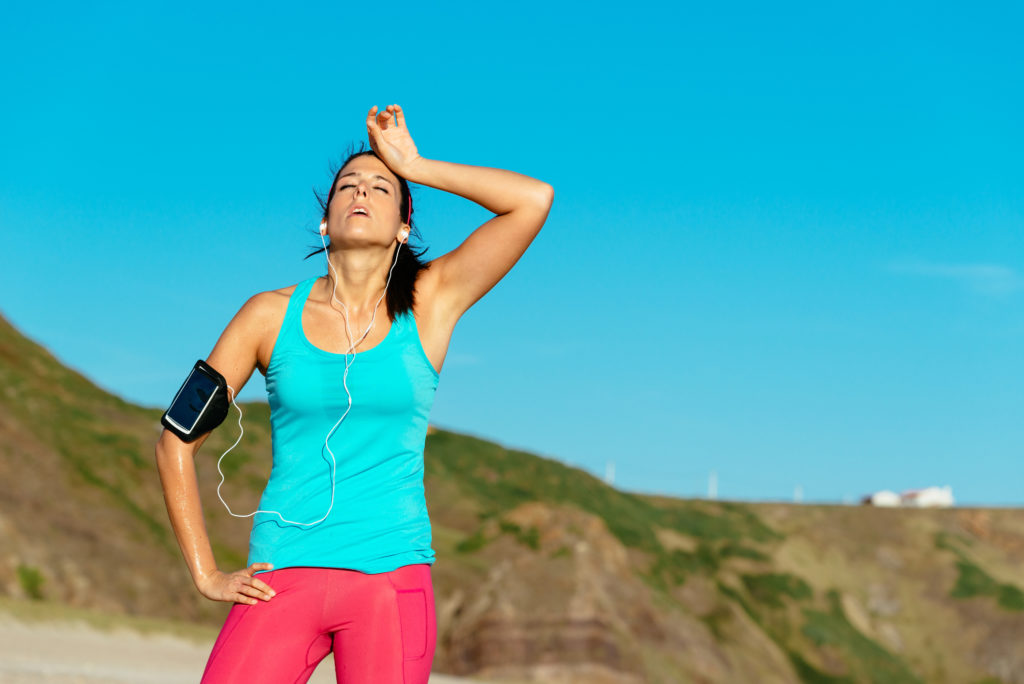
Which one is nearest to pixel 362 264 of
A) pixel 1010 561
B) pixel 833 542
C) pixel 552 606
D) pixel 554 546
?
pixel 552 606

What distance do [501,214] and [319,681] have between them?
14.2 meters

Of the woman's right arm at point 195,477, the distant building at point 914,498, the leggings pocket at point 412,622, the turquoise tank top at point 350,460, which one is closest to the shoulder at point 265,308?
the woman's right arm at point 195,477

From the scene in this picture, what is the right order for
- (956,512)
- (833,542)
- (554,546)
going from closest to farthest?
1. (554,546)
2. (833,542)
3. (956,512)

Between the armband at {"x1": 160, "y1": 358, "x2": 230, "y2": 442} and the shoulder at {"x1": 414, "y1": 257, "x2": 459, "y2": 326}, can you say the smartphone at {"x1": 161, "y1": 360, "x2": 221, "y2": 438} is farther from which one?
the shoulder at {"x1": 414, "y1": 257, "x2": 459, "y2": 326}

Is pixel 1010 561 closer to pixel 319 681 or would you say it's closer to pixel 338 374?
pixel 319 681

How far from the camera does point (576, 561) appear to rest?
2695cm

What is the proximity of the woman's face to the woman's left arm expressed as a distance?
0.06 meters

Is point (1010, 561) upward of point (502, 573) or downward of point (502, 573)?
upward

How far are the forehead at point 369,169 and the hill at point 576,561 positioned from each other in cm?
1893

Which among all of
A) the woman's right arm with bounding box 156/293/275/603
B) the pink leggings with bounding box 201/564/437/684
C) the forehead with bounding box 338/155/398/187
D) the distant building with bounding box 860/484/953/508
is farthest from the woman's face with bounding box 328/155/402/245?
the distant building with bounding box 860/484/953/508

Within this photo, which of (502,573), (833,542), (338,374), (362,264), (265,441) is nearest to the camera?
(338,374)

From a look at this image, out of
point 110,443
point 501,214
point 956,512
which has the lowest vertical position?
point 501,214

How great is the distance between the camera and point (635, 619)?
2736 cm

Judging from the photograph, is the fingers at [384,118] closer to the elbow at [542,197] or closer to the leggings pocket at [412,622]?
the elbow at [542,197]
